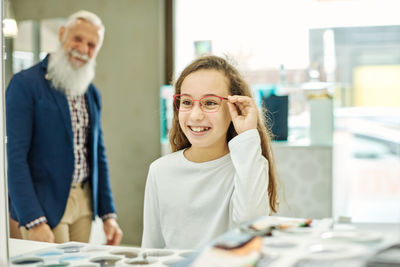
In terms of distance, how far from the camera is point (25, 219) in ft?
2.48

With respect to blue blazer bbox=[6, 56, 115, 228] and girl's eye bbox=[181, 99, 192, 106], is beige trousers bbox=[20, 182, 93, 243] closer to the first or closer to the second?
blue blazer bbox=[6, 56, 115, 228]

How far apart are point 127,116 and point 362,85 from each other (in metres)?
0.36

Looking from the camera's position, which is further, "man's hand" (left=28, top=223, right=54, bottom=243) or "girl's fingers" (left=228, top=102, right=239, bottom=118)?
"man's hand" (left=28, top=223, right=54, bottom=243)

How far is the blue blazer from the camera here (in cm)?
73

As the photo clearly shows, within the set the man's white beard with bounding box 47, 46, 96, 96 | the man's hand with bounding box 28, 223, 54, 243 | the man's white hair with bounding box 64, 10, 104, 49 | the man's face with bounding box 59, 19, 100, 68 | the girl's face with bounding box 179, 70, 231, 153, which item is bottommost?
the man's hand with bounding box 28, 223, 54, 243

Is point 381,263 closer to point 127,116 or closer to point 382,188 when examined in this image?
point 382,188

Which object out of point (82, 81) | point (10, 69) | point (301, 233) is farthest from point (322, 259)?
point (10, 69)

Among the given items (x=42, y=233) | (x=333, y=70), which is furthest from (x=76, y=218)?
(x=333, y=70)

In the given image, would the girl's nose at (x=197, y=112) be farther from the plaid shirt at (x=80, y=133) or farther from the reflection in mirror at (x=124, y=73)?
the plaid shirt at (x=80, y=133)

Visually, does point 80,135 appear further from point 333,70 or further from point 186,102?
point 333,70

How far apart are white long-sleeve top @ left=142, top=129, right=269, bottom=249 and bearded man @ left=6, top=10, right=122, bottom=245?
12 cm

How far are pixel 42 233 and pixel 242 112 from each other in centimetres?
40

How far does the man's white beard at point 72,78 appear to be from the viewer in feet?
2.42

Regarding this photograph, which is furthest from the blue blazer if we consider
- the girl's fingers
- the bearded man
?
the girl's fingers
